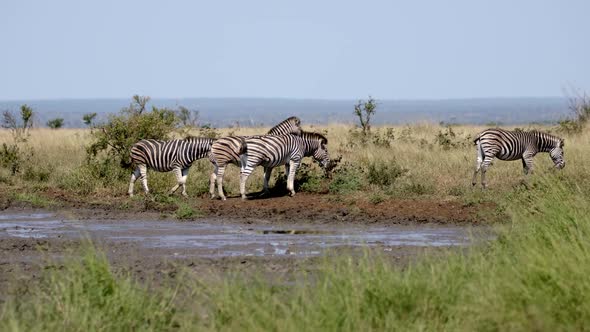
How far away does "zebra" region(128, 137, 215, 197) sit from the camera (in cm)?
1964

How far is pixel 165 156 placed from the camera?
64.7 ft

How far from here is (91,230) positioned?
15.2 meters

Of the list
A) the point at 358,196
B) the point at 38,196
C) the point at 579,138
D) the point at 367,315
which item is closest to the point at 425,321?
the point at 367,315

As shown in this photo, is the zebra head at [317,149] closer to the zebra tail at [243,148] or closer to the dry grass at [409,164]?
the dry grass at [409,164]

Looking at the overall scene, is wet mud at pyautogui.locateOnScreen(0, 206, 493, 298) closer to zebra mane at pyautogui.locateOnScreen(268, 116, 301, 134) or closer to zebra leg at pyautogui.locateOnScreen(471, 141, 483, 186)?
zebra mane at pyautogui.locateOnScreen(268, 116, 301, 134)

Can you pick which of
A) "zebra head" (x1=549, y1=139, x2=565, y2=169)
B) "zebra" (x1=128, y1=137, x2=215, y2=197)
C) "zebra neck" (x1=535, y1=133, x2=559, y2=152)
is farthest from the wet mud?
"zebra head" (x1=549, y1=139, x2=565, y2=169)

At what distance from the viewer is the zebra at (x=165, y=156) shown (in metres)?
19.6

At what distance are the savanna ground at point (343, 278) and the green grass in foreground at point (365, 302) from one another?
0.04 feet

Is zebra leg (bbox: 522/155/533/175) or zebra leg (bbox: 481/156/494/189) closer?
zebra leg (bbox: 481/156/494/189)

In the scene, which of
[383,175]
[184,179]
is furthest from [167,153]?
[383,175]

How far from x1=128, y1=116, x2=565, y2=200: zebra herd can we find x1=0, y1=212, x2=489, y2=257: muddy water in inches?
123

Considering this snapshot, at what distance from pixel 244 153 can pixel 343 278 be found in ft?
38.3

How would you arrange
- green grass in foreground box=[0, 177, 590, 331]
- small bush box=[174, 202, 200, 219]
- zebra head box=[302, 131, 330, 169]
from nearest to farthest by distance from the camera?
green grass in foreground box=[0, 177, 590, 331] → small bush box=[174, 202, 200, 219] → zebra head box=[302, 131, 330, 169]

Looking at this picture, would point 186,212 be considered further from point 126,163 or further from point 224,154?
point 126,163
